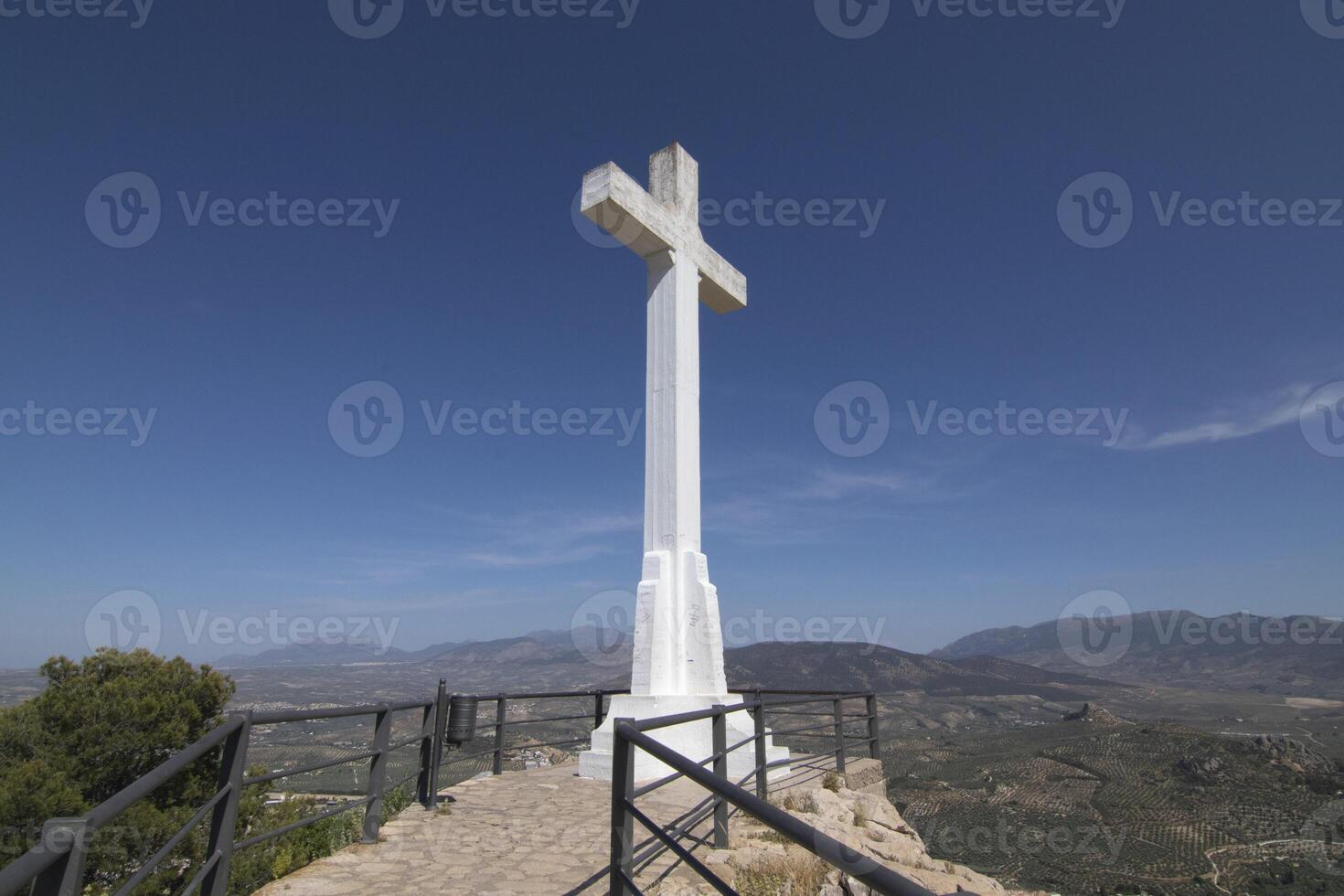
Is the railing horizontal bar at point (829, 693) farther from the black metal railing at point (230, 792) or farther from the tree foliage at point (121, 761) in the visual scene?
the tree foliage at point (121, 761)

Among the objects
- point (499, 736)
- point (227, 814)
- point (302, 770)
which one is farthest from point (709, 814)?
point (499, 736)

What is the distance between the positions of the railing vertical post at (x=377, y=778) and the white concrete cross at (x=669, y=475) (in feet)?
9.33

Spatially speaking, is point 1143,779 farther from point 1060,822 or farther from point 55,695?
point 55,695

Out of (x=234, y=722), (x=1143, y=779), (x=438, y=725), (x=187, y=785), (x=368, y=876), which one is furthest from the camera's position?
(x=1143, y=779)

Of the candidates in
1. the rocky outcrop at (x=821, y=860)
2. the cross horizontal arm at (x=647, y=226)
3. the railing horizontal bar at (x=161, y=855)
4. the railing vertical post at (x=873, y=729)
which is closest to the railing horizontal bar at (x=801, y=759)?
the rocky outcrop at (x=821, y=860)

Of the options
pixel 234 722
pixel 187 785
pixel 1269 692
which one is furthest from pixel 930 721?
pixel 1269 692

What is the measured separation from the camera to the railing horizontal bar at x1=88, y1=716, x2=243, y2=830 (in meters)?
2.09

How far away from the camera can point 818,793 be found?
291 inches

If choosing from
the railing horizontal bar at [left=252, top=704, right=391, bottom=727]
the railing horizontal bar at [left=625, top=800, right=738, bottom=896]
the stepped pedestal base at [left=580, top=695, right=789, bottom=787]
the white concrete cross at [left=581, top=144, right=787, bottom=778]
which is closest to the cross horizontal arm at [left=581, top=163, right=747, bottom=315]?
the white concrete cross at [left=581, top=144, right=787, bottom=778]

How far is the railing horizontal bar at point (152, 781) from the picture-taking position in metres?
2.09

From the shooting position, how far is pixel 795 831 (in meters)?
2.20

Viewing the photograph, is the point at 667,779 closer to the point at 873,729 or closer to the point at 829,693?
the point at 829,693

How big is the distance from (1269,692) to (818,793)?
230815mm

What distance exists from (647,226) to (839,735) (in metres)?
6.41
